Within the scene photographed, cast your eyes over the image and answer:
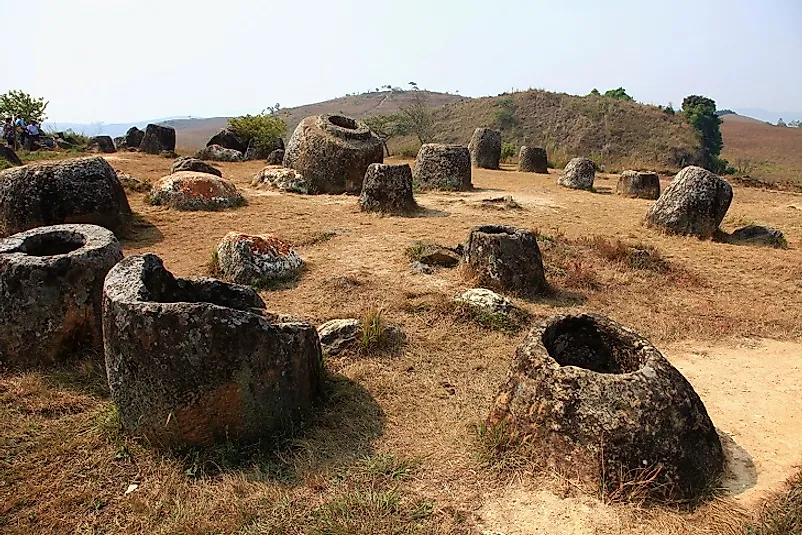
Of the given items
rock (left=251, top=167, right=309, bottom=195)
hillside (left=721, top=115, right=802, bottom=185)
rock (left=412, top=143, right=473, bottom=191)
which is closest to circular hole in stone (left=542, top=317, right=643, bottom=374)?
rock (left=251, top=167, right=309, bottom=195)

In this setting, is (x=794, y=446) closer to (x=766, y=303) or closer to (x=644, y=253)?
(x=766, y=303)

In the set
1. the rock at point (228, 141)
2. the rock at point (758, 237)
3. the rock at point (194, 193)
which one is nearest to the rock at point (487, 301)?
the rock at point (758, 237)

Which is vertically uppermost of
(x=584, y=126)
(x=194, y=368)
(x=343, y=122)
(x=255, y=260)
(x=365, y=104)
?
(x=365, y=104)

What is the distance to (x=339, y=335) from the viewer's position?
5.24m

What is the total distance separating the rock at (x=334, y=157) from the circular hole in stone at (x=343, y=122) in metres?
0.87

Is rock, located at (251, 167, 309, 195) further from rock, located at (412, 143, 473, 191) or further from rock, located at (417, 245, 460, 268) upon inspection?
rock, located at (417, 245, 460, 268)

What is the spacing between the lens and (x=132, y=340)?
136 inches

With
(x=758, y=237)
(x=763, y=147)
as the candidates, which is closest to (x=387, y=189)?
(x=758, y=237)

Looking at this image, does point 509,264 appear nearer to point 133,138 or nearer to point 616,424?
point 616,424

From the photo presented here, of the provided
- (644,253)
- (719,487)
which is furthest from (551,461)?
(644,253)

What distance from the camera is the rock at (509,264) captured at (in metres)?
6.88

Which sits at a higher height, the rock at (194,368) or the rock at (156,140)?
the rock at (156,140)

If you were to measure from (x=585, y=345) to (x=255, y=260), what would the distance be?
431cm

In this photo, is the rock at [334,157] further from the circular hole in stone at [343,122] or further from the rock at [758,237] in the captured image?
the rock at [758,237]
